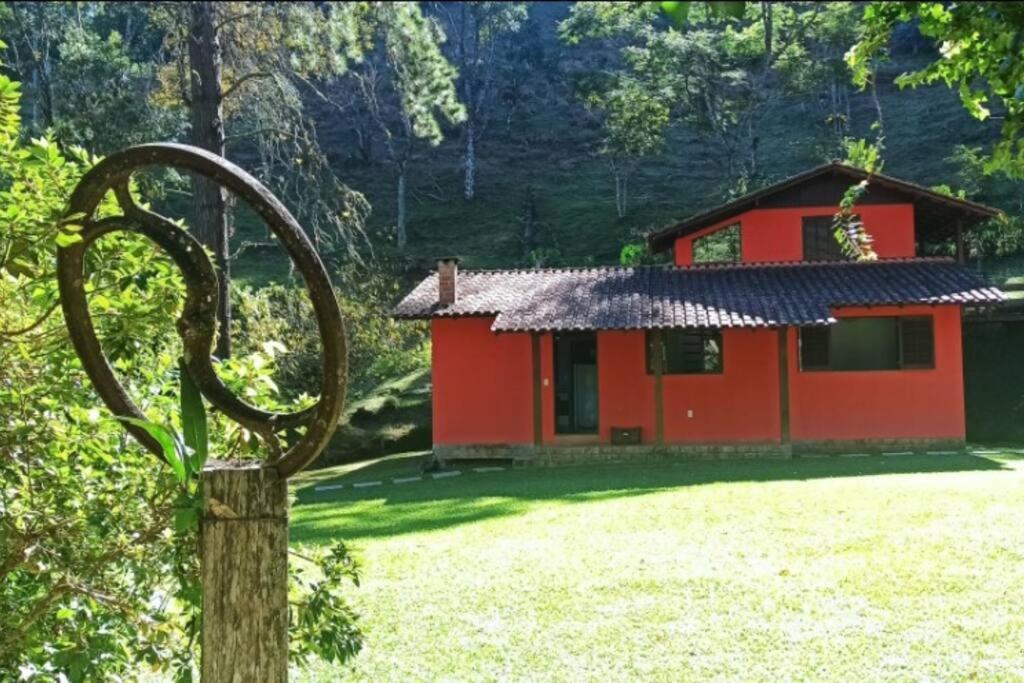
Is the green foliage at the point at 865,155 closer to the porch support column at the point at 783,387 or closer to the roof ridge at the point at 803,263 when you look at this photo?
the porch support column at the point at 783,387

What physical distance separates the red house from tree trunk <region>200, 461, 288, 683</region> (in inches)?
510

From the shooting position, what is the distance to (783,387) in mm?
15367

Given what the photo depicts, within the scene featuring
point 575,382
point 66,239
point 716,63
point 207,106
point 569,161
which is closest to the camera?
point 66,239

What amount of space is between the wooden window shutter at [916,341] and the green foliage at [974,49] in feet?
45.9

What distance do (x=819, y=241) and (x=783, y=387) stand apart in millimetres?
3658

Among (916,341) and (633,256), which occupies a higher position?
(633,256)

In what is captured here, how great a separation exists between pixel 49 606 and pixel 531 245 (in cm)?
3754

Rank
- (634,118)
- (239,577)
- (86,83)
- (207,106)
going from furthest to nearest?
(634,118) < (86,83) < (207,106) < (239,577)

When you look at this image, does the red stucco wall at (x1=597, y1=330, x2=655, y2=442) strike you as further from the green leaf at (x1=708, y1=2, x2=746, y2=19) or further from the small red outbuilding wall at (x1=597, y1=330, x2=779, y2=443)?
the green leaf at (x1=708, y1=2, x2=746, y2=19)

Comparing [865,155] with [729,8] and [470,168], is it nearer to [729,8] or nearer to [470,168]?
[729,8]

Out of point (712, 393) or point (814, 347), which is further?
point (814, 347)

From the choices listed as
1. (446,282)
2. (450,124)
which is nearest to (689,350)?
(446,282)

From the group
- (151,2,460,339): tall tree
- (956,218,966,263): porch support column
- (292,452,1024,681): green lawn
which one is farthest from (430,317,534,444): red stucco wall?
(956,218,966,263): porch support column

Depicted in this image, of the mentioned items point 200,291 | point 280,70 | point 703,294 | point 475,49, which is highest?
point 475,49
